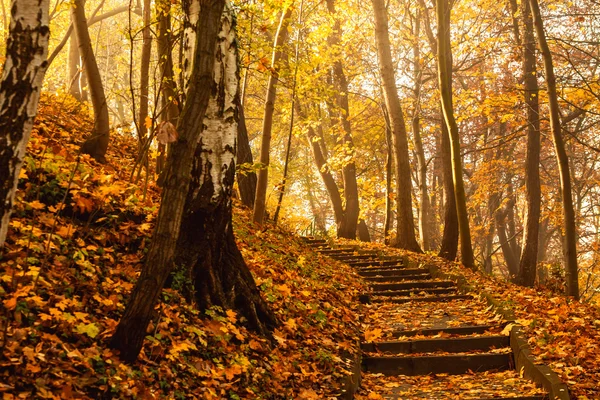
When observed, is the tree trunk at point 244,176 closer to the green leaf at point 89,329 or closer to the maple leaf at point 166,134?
the maple leaf at point 166,134

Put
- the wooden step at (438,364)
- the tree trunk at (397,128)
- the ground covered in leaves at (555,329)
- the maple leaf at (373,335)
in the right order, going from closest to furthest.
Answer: the ground covered in leaves at (555,329)
the wooden step at (438,364)
the maple leaf at (373,335)
the tree trunk at (397,128)

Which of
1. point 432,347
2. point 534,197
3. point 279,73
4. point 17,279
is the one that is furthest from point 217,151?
point 534,197

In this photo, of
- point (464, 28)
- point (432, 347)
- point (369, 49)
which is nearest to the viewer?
point (432, 347)

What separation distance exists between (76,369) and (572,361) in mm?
4816

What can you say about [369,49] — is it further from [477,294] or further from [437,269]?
[477,294]

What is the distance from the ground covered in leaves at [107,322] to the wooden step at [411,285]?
356 centimetres

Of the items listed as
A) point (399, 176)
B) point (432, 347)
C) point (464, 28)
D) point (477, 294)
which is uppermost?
point (464, 28)

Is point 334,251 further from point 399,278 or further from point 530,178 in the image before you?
point 530,178

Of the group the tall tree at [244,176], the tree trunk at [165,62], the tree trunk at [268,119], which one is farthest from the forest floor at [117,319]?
the tall tree at [244,176]

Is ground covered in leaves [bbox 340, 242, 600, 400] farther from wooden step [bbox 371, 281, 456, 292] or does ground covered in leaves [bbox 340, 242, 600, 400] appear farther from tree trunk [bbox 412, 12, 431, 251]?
tree trunk [bbox 412, 12, 431, 251]

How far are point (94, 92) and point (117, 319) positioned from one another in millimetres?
4861

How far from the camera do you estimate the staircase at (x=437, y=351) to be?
5891mm

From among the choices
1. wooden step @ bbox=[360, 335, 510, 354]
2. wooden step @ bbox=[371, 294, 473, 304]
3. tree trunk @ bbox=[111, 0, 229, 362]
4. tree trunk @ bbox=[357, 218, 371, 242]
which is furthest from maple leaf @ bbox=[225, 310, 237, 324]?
tree trunk @ bbox=[357, 218, 371, 242]

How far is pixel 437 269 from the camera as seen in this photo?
1205 cm
